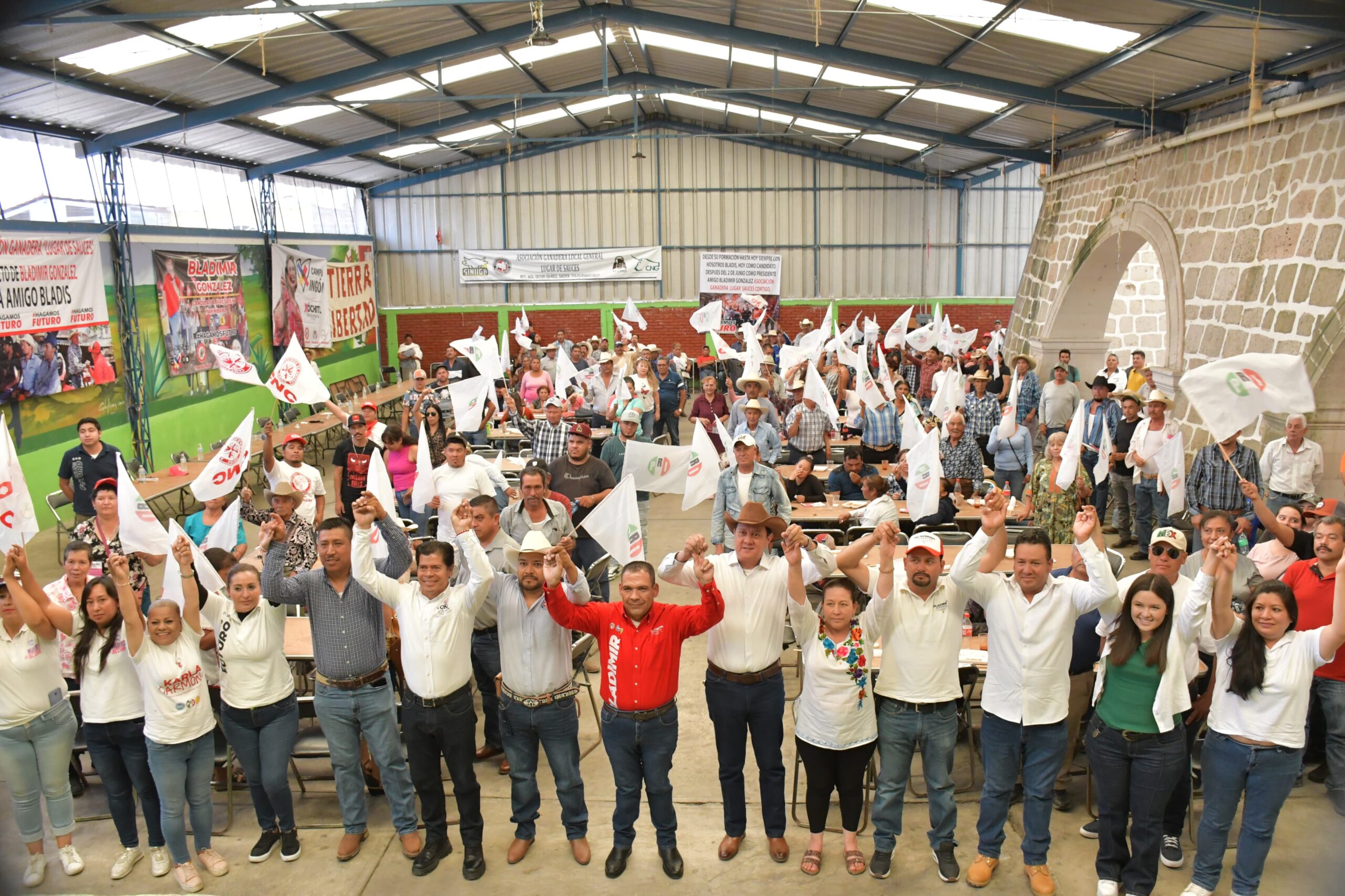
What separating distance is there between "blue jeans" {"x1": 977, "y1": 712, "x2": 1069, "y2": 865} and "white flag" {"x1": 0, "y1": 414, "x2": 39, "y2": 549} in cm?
496

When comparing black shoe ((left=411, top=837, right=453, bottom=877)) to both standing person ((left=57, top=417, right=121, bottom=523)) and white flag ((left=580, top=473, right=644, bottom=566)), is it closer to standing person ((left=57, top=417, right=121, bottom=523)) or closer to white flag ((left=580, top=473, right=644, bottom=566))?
white flag ((left=580, top=473, right=644, bottom=566))

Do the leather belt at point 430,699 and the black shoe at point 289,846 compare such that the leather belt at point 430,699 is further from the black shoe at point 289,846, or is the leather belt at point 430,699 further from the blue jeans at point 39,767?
the blue jeans at point 39,767

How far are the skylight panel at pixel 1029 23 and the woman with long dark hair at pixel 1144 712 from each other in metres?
7.21

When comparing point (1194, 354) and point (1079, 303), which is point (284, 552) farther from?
point (1079, 303)

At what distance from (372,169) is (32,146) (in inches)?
409

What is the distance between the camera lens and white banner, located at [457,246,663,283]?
2391 cm

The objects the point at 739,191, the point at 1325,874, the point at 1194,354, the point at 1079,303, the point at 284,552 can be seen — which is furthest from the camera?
the point at 739,191

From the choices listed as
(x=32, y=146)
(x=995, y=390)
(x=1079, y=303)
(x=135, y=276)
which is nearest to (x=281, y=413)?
(x=135, y=276)

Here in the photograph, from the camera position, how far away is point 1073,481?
7.50 metres

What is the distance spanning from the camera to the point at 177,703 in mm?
4738

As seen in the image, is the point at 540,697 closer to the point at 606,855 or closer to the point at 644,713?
the point at 644,713

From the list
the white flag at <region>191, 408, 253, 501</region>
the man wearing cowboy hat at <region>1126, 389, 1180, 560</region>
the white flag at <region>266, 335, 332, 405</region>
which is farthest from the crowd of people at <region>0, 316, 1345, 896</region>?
the man wearing cowboy hat at <region>1126, 389, 1180, 560</region>

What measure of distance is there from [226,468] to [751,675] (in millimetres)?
4232

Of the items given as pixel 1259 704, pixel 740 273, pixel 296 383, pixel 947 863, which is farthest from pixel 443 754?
pixel 740 273
